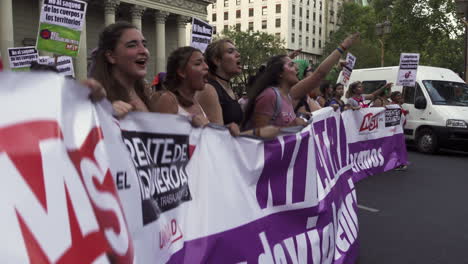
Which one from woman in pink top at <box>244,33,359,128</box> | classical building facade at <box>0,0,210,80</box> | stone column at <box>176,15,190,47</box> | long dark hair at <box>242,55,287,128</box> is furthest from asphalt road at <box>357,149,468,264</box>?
stone column at <box>176,15,190,47</box>

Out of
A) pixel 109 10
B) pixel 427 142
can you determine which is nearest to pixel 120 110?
pixel 427 142

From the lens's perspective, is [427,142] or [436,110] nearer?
[436,110]

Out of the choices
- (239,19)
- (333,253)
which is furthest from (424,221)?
(239,19)

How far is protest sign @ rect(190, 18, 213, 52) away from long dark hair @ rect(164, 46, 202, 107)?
12.9 ft

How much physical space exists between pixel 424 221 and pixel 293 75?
262cm

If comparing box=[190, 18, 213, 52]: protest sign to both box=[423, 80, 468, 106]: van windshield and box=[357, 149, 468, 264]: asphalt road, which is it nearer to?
box=[357, 149, 468, 264]: asphalt road

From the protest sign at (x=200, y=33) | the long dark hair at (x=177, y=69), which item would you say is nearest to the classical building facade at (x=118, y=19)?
the protest sign at (x=200, y=33)

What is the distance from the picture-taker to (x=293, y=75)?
3777 mm

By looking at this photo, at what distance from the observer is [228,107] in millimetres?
3459

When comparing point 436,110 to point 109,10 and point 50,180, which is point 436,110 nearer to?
point 50,180

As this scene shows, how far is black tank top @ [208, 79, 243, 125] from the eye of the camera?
343 cm

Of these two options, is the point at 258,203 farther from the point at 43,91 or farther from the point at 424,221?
the point at 424,221

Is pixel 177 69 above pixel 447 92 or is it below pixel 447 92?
above

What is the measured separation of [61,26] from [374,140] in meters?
5.47
